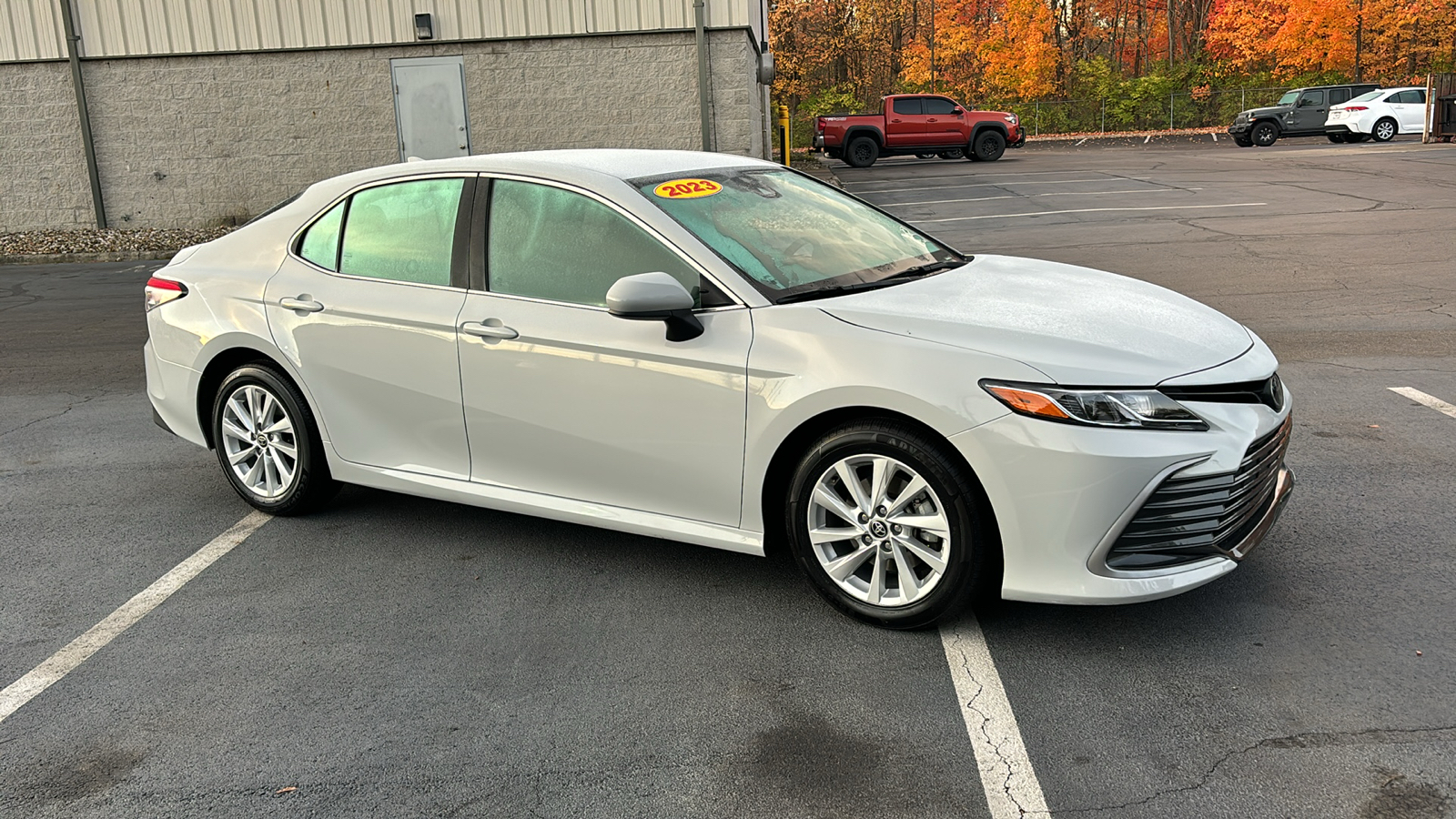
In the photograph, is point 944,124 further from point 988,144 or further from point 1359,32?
point 1359,32

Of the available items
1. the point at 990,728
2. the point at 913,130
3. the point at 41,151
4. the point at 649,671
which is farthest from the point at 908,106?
the point at 990,728

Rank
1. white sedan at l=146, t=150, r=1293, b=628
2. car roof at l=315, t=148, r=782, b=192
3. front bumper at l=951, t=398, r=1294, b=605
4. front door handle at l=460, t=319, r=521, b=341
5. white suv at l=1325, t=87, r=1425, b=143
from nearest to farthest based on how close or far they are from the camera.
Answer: front bumper at l=951, t=398, r=1294, b=605 → white sedan at l=146, t=150, r=1293, b=628 → front door handle at l=460, t=319, r=521, b=341 → car roof at l=315, t=148, r=782, b=192 → white suv at l=1325, t=87, r=1425, b=143

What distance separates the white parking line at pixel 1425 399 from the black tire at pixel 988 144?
27.4 meters

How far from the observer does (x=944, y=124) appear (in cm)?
3275

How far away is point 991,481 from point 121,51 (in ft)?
60.8

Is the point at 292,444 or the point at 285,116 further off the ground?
the point at 285,116

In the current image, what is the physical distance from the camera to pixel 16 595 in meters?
4.47

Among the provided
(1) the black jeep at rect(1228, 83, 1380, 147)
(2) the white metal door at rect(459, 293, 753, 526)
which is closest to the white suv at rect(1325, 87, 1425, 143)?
(1) the black jeep at rect(1228, 83, 1380, 147)

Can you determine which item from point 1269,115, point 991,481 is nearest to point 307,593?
point 991,481

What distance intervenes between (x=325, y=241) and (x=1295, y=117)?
121ft

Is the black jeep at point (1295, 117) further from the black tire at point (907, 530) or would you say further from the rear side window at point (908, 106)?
the black tire at point (907, 530)

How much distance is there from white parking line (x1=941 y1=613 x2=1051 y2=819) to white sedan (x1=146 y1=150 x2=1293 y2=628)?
167 mm

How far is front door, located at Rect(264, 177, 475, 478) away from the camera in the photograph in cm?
457

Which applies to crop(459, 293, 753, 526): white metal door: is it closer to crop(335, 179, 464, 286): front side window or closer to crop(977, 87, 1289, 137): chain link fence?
crop(335, 179, 464, 286): front side window
